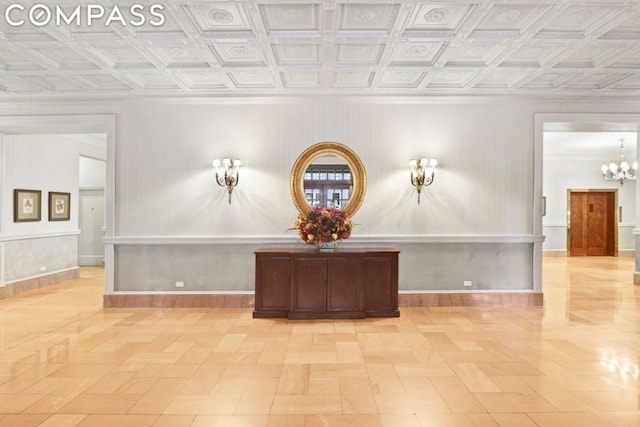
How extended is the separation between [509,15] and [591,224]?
42.3 feet

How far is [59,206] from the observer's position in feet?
29.6

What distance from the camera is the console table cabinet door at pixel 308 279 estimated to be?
597cm

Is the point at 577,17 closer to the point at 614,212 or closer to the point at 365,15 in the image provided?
the point at 365,15

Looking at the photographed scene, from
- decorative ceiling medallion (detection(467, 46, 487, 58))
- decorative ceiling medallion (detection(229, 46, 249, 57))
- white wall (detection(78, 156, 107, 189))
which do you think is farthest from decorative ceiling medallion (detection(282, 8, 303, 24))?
white wall (detection(78, 156, 107, 189))

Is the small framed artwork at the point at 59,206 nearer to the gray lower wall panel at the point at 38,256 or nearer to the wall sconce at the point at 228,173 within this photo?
the gray lower wall panel at the point at 38,256

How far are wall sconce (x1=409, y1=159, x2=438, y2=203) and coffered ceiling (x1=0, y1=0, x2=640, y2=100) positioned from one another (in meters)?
1.15

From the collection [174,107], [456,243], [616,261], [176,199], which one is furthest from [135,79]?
[616,261]

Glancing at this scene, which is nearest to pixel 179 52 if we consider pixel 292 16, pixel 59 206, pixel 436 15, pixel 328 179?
pixel 292 16

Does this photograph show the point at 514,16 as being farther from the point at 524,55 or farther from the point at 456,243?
the point at 456,243

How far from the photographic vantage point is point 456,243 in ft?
22.3

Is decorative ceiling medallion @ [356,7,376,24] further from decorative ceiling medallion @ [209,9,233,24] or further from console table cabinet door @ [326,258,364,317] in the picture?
console table cabinet door @ [326,258,364,317]

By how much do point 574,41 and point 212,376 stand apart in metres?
5.53

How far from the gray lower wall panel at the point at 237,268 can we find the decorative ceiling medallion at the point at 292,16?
366cm

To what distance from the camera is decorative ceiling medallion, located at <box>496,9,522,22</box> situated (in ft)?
13.9
